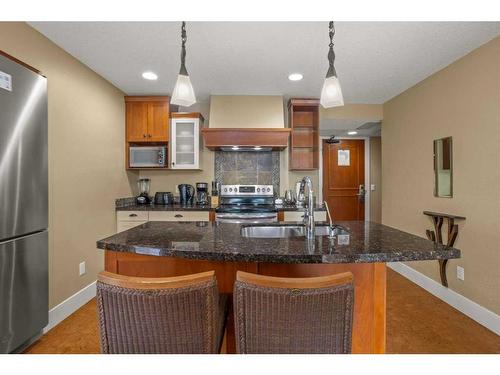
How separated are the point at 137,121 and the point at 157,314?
320 centimetres

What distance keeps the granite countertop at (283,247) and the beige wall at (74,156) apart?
1231 mm

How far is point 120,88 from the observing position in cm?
334

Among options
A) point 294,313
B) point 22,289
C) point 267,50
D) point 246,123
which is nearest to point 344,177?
point 246,123

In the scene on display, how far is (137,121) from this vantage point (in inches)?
140

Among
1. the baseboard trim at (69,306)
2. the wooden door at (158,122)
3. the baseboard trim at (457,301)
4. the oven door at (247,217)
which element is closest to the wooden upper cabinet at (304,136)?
the oven door at (247,217)

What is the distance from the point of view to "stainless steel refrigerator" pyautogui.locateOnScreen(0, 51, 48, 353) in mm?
1702

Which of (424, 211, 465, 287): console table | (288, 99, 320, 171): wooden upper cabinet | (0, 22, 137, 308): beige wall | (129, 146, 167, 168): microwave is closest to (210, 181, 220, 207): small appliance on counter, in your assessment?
(129, 146, 167, 168): microwave

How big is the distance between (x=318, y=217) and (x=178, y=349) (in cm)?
276

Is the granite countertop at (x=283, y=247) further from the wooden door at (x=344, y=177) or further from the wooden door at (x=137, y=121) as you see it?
the wooden door at (x=344, y=177)

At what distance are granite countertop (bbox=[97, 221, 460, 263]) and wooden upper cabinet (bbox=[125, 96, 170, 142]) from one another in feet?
7.23

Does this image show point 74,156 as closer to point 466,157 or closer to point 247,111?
point 247,111

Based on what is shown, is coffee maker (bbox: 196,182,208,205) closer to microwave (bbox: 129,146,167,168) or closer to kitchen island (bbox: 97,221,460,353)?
microwave (bbox: 129,146,167,168)
